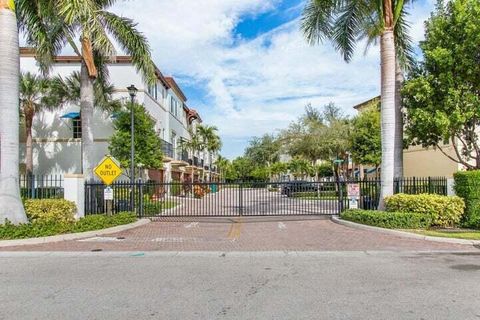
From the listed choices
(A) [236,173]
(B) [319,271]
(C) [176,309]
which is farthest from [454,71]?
(A) [236,173]

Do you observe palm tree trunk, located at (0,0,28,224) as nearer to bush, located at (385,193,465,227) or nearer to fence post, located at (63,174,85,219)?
fence post, located at (63,174,85,219)

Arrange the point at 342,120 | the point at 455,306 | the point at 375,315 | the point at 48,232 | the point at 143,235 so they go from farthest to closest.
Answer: the point at 342,120 < the point at 143,235 < the point at 48,232 < the point at 455,306 < the point at 375,315

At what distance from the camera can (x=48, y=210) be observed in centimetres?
1409

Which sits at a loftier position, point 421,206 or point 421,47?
point 421,47

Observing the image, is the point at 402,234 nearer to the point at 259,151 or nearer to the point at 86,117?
the point at 86,117

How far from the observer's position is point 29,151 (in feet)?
91.1

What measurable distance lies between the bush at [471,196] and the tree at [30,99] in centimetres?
2326

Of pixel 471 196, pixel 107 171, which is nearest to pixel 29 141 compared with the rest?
pixel 107 171

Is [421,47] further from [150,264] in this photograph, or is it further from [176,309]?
[176,309]

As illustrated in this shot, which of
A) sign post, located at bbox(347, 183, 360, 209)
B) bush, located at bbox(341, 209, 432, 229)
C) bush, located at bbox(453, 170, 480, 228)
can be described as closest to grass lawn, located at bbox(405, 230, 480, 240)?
bush, located at bbox(341, 209, 432, 229)

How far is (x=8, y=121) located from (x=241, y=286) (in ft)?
30.4

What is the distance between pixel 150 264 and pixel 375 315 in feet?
16.1

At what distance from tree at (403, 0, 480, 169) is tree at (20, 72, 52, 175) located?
21.2m

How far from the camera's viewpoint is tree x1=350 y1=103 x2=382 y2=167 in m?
33.4
